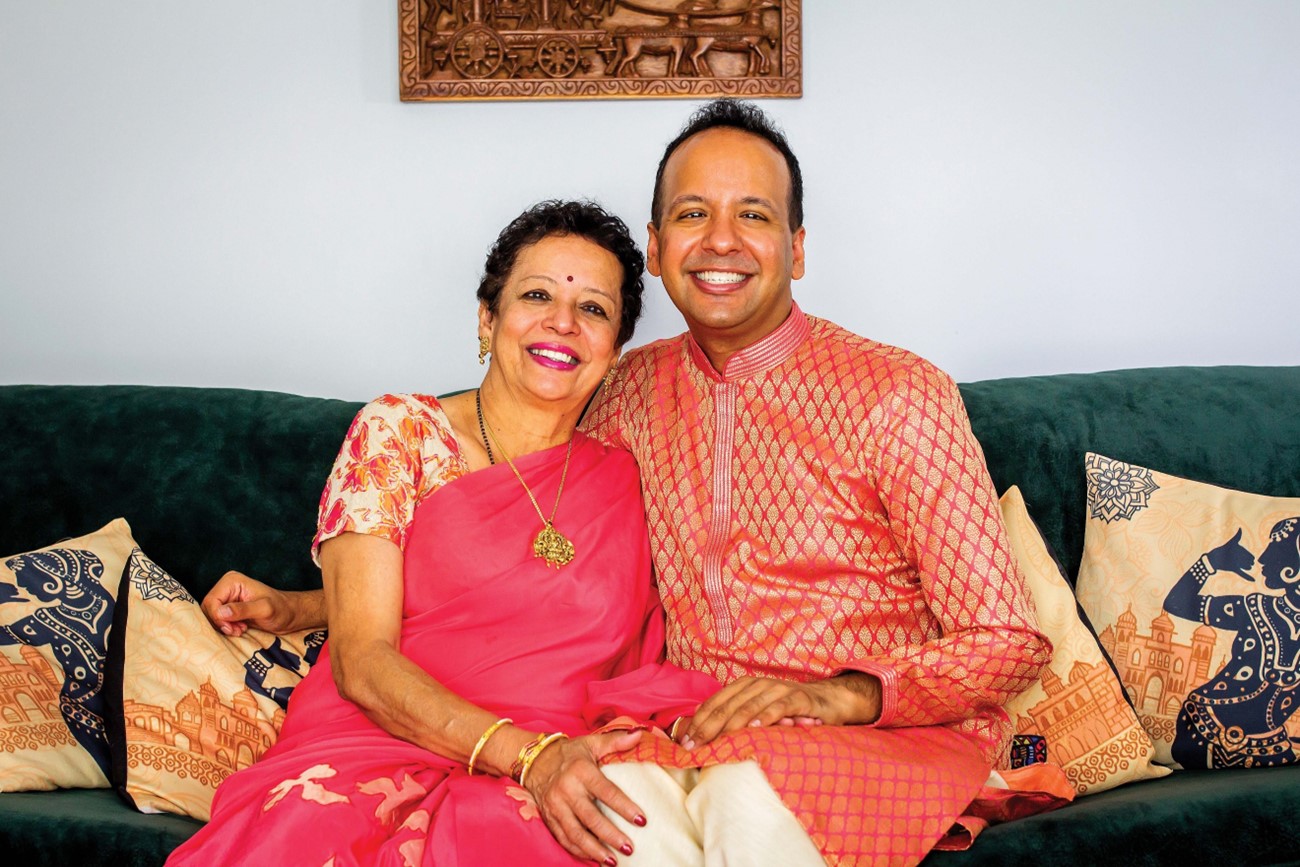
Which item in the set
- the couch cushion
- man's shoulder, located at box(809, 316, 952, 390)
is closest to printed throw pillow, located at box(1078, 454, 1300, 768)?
the couch cushion

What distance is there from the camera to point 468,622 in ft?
5.84

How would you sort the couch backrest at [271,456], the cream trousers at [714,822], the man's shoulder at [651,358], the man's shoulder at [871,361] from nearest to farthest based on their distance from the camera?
the cream trousers at [714,822]
the man's shoulder at [871,361]
the man's shoulder at [651,358]
the couch backrest at [271,456]

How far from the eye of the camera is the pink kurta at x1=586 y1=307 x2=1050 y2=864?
59.8 inches

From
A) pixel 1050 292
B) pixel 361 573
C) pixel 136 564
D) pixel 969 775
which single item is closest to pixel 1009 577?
pixel 969 775

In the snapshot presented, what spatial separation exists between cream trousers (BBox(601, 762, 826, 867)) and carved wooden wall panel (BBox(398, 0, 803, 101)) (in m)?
1.63

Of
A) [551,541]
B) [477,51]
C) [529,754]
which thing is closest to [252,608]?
[551,541]

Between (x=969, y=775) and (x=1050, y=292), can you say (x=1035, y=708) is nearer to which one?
(x=969, y=775)

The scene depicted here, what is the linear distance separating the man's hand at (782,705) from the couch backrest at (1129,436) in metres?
0.78

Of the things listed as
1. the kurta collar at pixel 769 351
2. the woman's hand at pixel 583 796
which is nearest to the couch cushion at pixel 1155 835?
the woman's hand at pixel 583 796

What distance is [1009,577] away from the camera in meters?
1.64

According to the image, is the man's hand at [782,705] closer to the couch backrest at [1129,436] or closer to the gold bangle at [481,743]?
the gold bangle at [481,743]

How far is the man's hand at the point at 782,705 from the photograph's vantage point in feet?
5.14

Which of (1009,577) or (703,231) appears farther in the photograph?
(703,231)

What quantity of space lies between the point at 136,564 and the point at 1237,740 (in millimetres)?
1878
